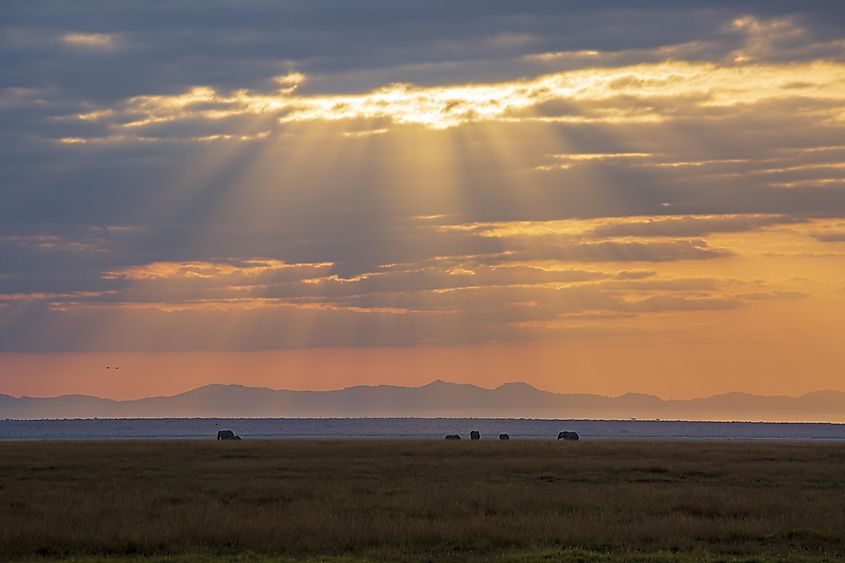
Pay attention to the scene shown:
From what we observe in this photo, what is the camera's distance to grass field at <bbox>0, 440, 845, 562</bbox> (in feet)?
82.3

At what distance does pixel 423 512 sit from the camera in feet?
104

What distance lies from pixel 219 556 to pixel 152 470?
2881 cm

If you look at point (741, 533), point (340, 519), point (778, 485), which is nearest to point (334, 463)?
point (778, 485)

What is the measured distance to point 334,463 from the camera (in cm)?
5716

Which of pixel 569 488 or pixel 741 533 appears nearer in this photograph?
pixel 741 533

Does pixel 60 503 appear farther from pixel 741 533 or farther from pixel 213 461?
pixel 213 461

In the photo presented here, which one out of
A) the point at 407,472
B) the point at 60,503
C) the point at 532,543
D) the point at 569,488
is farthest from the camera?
the point at 407,472

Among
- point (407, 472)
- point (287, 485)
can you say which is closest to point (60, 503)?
point (287, 485)

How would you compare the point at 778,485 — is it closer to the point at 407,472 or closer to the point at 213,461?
the point at 407,472

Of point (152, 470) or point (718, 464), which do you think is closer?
point (152, 470)

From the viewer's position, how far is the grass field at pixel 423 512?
82.3ft

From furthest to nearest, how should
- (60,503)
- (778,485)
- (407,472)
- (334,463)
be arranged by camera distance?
(334,463)
(407,472)
(778,485)
(60,503)

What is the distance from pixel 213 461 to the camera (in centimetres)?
5984

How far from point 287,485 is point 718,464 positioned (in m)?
26.3
